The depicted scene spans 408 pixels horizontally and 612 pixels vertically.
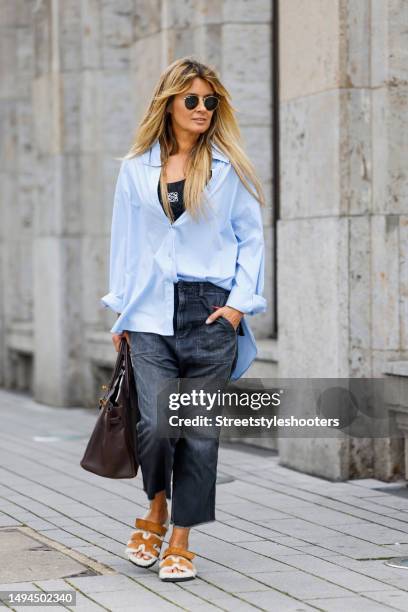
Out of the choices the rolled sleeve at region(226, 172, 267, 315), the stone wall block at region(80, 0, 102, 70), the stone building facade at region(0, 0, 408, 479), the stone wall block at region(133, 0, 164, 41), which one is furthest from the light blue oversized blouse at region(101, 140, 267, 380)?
the stone wall block at region(80, 0, 102, 70)

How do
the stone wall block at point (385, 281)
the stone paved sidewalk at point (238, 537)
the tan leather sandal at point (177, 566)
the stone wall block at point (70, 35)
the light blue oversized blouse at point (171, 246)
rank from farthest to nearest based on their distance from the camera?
the stone wall block at point (70, 35) < the stone wall block at point (385, 281) < the light blue oversized blouse at point (171, 246) < the tan leather sandal at point (177, 566) < the stone paved sidewalk at point (238, 537)

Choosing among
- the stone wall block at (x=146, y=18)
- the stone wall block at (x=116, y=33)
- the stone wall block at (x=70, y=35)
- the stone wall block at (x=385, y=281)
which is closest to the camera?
the stone wall block at (x=385, y=281)

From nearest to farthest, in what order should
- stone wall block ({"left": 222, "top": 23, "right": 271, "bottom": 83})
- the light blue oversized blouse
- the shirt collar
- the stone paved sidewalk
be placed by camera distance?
the stone paved sidewalk < the light blue oversized blouse < the shirt collar < stone wall block ({"left": 222, "top": 23, "right": 271, "bottom": 83})

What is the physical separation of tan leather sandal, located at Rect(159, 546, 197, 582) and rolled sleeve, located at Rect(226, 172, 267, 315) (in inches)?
38.2

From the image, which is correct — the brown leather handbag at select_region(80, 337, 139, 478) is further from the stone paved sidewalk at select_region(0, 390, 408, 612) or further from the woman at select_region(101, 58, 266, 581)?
the stone paved sidewalk at select_region(0, 390, 408, 612)

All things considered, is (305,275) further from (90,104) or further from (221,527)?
(90,104)

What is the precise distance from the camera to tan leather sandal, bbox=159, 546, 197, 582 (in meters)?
5.60

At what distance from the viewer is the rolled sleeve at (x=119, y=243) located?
5848 mm

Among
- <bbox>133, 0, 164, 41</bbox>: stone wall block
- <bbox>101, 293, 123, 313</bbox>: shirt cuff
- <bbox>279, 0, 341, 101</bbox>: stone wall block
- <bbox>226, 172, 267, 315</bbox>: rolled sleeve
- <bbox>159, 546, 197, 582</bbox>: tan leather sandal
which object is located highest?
<bbox>133, 0, 164, 41</bbox>: stone wall block

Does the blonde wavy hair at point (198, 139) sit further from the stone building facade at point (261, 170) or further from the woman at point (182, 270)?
the stone building facade at point (261, 170)

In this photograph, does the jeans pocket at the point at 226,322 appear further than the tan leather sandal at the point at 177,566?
Yes

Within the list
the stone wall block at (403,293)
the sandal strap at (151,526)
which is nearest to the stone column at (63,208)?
the stone wall block at (403,293)

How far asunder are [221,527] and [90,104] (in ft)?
22.3

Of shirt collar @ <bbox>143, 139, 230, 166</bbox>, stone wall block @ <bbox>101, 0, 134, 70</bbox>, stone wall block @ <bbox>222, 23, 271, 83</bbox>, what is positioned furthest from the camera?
stone wall block @ <bbox>101, 0, 134, 70</bbox>
